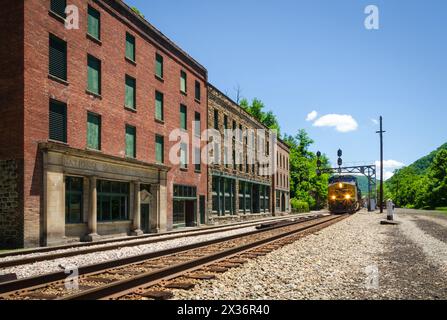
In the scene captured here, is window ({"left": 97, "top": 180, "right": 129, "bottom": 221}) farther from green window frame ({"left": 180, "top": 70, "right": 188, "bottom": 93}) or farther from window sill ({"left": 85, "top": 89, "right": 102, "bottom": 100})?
green window frame ({"left": 180, "top": 70, "right": 188, "bottom": 93})

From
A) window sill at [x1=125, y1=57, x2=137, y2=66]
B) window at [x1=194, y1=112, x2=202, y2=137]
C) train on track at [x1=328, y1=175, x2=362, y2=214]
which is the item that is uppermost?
window sill at [x1=125, y1=57, x2=137, y2=66]

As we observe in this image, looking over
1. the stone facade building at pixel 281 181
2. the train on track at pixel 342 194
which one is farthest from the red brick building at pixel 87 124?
the stone facade building at pixel 281 181

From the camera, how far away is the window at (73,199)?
61.1 feet

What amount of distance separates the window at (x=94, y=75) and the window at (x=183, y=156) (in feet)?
30.7

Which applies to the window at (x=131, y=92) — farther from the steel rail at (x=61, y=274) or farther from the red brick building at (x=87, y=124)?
the steel rail at (x=61, y=274)

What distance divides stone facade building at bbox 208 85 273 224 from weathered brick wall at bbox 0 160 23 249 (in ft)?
62.1

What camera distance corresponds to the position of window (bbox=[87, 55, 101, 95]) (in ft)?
69.8

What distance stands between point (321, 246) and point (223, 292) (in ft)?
27.9

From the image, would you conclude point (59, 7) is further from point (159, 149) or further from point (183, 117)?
point (183, 117)

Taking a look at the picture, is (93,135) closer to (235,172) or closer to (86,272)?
(86,272)

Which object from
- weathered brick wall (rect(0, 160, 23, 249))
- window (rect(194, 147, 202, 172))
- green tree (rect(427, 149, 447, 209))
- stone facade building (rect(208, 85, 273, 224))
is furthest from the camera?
green tree (rect(427, 149, 447, 209))

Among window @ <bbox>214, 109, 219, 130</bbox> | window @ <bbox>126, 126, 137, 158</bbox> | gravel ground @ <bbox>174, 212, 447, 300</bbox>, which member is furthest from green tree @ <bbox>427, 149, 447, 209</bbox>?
gravel ground @ <bbox>174, 212, 447, 300</bbox>

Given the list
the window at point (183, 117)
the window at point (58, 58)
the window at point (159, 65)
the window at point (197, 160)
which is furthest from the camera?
the window at point (197, 160)

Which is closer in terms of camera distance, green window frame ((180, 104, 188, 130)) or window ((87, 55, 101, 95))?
window ((87, 55, 101, 95))
